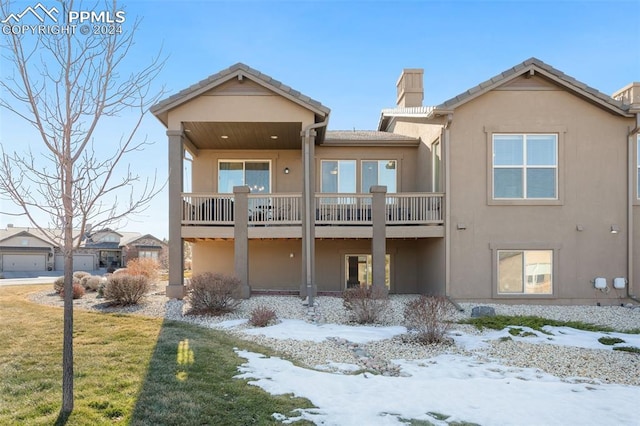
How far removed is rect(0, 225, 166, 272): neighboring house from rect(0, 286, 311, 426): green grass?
1225 inches

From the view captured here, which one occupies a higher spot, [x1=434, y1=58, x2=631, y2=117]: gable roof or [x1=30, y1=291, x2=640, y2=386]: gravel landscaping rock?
[x1=434, y1=58, x2=631, y2=117]: gable roof

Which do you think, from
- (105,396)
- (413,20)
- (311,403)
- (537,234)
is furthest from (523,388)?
(413,20)

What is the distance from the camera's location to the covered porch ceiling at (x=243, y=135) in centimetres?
1323

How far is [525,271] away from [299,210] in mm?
6941

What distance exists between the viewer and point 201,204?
13586mm

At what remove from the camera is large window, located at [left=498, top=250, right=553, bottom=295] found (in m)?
12.6

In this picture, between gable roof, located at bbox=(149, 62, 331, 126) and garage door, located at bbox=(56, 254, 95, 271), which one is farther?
garage door, located at bbox=(56, 254, 95, 271)

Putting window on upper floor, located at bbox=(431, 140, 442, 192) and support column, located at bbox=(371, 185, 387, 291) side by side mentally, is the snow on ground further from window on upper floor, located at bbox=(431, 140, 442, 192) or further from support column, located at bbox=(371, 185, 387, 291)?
window on upper floor, located at bbox=(431, 140, 442, 192)

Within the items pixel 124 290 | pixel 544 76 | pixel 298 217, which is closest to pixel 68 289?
pixel 124 290

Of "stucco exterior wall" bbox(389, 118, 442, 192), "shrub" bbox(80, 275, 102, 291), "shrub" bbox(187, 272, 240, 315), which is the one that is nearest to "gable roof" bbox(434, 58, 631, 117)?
"stucco exterior wall" bbox(389, 118, 442, 192)

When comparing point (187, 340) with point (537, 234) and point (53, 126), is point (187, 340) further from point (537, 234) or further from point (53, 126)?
point (537, 234)

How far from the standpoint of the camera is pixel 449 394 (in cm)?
538

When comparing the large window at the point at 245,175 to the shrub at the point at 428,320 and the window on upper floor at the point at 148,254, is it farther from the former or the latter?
the window on upper floor at the point at 148,254

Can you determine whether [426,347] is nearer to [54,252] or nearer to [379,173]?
[379,173]
